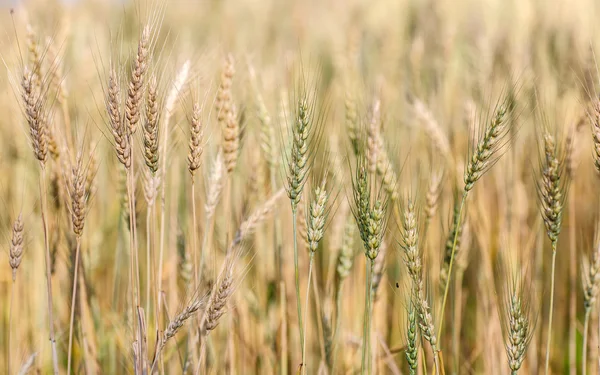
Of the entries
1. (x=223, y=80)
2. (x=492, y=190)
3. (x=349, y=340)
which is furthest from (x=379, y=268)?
(x=492, y=190)

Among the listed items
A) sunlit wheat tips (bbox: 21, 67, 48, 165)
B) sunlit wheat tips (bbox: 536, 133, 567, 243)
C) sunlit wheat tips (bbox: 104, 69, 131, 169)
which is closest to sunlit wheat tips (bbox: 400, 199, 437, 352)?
sunlit wheat tips (bbox: 536, 133, 567, 243)

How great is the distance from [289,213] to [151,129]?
883mm

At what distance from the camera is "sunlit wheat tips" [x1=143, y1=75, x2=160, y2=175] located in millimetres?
1001

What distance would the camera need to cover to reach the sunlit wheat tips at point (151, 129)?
1.00 meters

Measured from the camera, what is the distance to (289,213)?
6.01ft

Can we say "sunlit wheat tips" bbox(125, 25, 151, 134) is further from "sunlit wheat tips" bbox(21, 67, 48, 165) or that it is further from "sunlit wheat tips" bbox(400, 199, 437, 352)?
"sunlit wheat tips" bbox(400, 199, 437, 352)

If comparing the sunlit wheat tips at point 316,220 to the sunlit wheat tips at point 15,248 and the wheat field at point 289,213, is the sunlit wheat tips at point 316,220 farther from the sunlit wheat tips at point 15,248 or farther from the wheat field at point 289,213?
the sunlit wheat tips at point 15,248

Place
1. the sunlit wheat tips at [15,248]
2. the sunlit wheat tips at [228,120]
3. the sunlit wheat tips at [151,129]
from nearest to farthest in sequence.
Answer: the sunlit wheat tips at [151,129], the sunlit wheat tips at [15,248], the sunlit wheat tips at [228,120]

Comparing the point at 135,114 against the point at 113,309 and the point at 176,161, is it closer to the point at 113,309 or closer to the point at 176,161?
the point at 113,309

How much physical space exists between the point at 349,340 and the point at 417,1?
131 inches

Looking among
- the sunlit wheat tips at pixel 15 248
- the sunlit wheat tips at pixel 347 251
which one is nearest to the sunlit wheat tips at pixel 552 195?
the sunlit wheat tips at pixel 347 251

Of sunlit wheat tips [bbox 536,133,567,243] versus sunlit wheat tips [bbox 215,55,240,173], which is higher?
sunlit wheat tips [bbox 215,55,240,173]

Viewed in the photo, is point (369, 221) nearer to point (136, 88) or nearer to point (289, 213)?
point (136, 88)

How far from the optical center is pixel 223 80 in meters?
1.35
